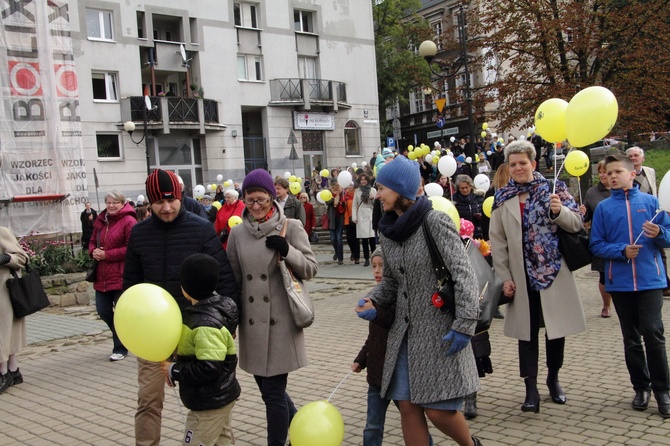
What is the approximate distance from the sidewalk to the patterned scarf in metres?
1.05

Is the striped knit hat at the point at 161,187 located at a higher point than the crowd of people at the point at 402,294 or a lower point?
higher

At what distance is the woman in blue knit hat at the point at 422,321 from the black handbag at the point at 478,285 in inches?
1.4

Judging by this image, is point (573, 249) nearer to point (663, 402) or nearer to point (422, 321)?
point (663, 402)

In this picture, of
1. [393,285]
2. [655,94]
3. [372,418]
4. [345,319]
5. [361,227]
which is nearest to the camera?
[393,285]

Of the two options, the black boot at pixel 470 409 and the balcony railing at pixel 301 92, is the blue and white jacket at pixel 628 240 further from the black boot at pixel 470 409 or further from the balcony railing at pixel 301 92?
the balcony railing at pixel 301 92

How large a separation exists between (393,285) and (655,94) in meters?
17.6

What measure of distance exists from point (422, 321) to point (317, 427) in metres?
0.85

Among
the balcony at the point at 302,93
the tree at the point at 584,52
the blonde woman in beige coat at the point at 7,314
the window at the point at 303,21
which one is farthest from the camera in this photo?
the window at the point at 303,21

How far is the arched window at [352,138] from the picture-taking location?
39.0 m

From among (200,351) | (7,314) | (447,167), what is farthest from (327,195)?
(200,351)

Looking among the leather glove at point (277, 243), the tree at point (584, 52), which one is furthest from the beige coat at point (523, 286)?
the tree at point (584, 52)

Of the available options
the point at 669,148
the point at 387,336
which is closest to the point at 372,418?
the point at 387,336

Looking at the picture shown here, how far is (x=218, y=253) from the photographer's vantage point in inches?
170

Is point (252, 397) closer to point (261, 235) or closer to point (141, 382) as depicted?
point (141, 382)
